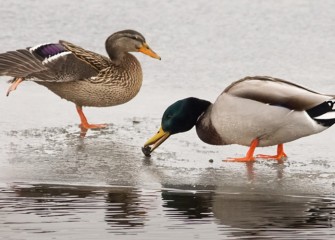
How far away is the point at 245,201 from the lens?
18.9ft

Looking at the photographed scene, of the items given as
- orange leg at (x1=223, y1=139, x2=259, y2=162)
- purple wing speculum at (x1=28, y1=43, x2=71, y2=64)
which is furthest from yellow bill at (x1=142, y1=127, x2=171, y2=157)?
purple wing speculum at (x1=28, y1=43, x2=71, y2=64)

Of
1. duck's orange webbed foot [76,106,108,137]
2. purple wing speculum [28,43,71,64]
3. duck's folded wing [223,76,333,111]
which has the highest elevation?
purple wing speculum [28,43,71,64]

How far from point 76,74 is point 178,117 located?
1.49 metres

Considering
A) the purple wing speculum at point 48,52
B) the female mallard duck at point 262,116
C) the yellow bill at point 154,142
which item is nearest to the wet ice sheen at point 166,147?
the yellow bill at point 154,142

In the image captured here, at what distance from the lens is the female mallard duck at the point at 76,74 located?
8398mm

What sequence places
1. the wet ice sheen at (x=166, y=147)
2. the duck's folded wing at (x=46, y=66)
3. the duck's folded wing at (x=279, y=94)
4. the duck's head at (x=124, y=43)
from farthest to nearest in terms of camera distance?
the duck's head at (x=124, y=43)
the duck's folded wing at (x=46, y=66)
the duck's folded wing at (x=279, y=94)
the wet ice sheen at (x=166, y=147)

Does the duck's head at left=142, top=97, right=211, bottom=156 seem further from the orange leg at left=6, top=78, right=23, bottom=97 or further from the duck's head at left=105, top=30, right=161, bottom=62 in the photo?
the duck's head at left=105, top=30, right=161, bottom=62

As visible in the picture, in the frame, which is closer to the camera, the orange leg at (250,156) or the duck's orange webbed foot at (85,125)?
the orange leg at (250,156)

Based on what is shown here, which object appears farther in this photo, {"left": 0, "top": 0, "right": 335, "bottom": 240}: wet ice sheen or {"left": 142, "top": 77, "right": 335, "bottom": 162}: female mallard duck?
{"left": 142, "top": 77, "right": 335, "bottom": 162}: female mallard duck

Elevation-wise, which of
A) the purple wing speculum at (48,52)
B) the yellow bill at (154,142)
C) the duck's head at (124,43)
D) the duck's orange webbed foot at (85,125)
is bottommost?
the yellow bill at (154,142)

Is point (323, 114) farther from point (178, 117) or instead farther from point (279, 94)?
point (178, 117)

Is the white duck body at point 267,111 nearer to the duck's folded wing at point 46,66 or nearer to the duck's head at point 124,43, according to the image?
the duck's folded wing at point 46,66

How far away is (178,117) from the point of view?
7.27 meters

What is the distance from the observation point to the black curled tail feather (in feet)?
23.2
